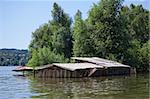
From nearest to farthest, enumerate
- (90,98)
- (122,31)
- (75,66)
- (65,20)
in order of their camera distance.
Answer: (90,98) < (75,66) < (122,31) < (65,20)

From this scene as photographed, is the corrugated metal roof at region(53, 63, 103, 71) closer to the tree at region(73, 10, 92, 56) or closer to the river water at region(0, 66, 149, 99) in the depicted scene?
the tree at region(73, 10, 92, 56)

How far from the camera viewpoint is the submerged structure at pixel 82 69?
2527 inches

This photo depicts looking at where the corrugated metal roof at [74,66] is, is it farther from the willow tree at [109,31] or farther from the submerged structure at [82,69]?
the willow tree at [109,31]

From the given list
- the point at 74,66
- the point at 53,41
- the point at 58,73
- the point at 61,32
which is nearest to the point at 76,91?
the point at 58,73

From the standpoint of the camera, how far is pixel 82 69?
216 feet

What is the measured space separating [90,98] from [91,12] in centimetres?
5767

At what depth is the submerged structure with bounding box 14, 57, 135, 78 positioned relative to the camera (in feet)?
211

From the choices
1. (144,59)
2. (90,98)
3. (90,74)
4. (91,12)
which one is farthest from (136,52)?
(90,98)

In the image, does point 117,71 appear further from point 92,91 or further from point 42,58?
point 92,91

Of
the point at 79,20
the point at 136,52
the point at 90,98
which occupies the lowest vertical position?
the point at 90,98

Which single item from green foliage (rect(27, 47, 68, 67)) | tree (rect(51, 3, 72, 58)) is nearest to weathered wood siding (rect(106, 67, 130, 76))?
green foliage (rect(27, 47, 68, 67))

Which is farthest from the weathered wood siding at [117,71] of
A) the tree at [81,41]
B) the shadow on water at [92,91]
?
the shadow on water at [92,91]

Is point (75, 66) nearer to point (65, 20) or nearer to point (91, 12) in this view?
point (91, 12)

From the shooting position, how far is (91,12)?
88000mm
